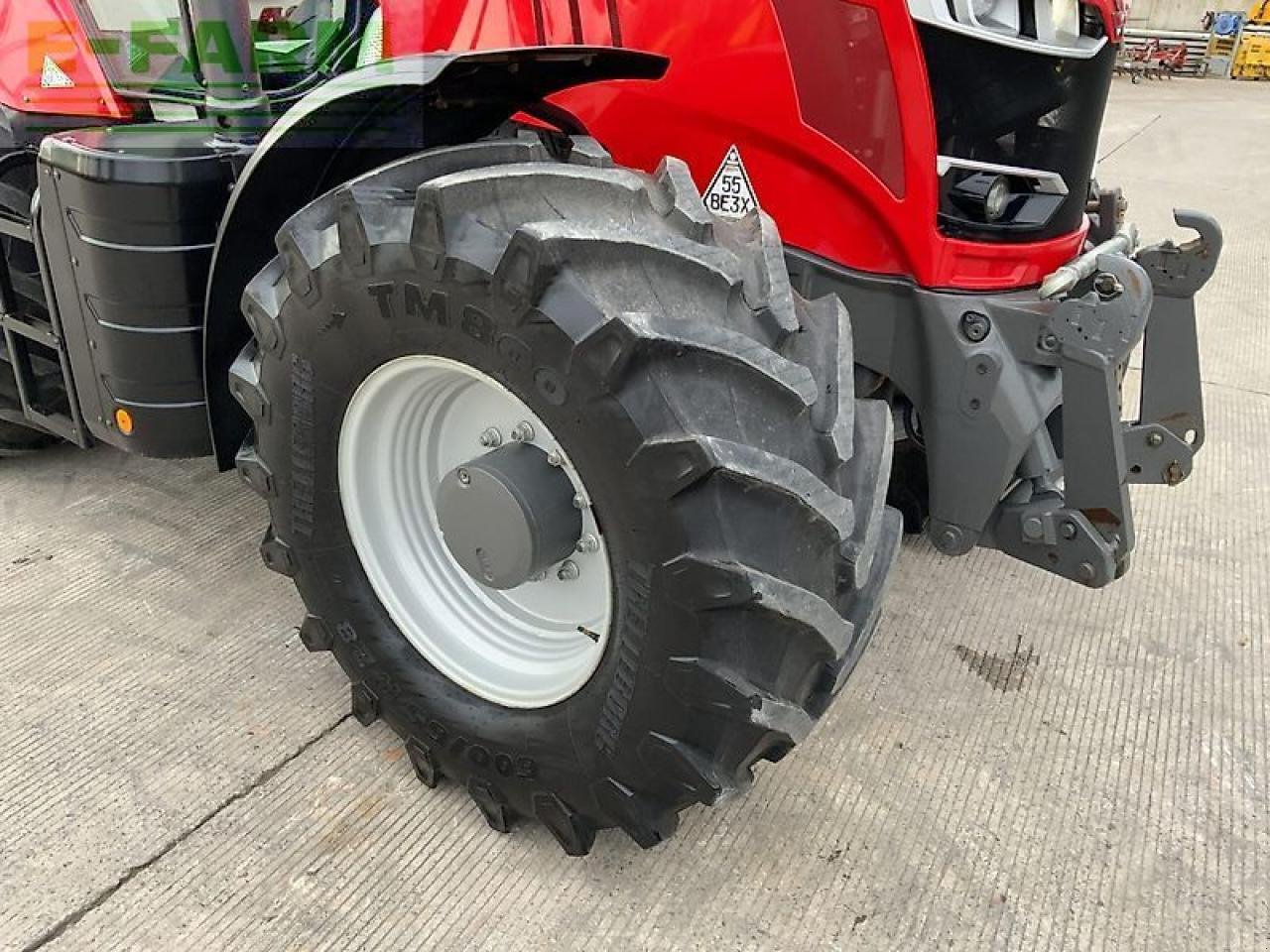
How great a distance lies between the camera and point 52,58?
8.54 feet

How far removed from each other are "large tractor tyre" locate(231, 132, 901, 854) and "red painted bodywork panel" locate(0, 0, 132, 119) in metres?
1.11

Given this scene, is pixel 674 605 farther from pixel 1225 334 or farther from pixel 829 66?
pixel 1225 334

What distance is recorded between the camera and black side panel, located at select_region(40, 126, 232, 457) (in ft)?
6.84

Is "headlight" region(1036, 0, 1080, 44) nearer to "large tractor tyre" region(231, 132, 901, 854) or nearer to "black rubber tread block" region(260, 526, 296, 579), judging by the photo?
"large tractor tyre" region(231, 132, 901, 854)

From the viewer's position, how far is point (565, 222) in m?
Result: 1.56

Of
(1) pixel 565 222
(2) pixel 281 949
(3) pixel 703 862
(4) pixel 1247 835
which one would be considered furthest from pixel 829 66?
(2) pixel 281 949

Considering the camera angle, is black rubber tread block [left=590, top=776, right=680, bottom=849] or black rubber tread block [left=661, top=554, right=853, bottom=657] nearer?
black rubber tread block [left=661, top=554, right=853, bottom=657]

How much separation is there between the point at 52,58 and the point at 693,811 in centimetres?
234

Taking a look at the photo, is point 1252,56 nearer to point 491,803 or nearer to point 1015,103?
point 1015,103

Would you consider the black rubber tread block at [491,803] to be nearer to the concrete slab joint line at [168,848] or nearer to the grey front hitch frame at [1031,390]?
the concrete slab joint line at [168,848]

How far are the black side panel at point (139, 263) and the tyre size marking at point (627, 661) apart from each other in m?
1.19

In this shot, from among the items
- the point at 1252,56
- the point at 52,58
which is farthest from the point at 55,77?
the point at 1252,56

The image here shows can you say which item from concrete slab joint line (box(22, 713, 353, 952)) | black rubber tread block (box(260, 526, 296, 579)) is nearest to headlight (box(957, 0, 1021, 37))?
black rubber tread block (box(260, 526, 296, 579))

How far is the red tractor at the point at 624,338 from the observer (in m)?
1.53
